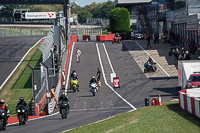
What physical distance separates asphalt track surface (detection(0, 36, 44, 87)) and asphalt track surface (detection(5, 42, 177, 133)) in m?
6.48

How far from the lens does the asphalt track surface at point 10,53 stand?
42281 mm

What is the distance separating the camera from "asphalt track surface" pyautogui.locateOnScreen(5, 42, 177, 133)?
19.6 m

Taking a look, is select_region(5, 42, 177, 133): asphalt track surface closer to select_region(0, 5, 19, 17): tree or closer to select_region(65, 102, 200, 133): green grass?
select_region(65, 102, 200, 133): green grass

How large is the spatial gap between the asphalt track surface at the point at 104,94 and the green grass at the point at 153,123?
2.08m

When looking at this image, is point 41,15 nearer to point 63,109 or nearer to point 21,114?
point 63,109

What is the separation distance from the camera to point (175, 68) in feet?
132

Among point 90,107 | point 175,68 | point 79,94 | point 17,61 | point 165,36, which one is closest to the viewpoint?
point 90,107

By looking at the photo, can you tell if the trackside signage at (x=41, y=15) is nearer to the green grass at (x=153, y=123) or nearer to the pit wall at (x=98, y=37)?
the pit wall at (x=98, y=37)

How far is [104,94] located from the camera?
30125 mm

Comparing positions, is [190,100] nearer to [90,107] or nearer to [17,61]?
[90,107]

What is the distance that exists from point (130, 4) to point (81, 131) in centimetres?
10701

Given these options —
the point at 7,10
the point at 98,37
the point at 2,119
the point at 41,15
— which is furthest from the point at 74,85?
the point at 7,10

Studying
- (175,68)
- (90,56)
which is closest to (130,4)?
(90,56)

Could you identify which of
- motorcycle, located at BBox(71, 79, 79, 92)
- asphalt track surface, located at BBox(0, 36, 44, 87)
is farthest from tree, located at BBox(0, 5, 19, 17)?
motorcycle, located at BBox(71, 79, 79, 92)
